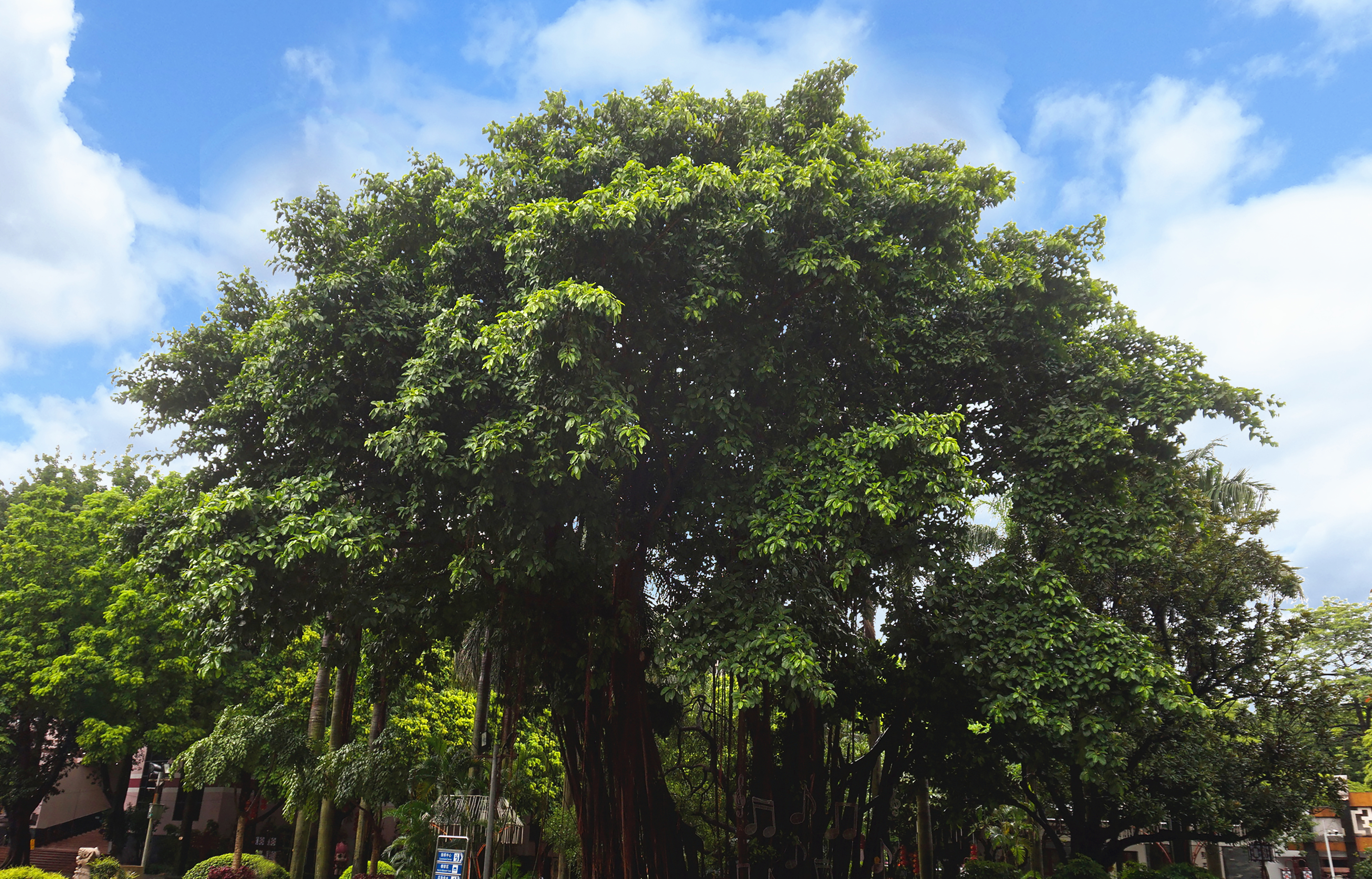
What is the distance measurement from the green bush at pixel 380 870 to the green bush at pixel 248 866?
128cm

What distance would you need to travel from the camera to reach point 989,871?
16.1 m

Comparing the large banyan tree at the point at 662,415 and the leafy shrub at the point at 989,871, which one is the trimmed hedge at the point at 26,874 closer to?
the large banyan tree at the point at 662,415

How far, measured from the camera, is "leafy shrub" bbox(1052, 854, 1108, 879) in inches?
509

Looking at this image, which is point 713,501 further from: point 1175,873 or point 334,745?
point 1175,873

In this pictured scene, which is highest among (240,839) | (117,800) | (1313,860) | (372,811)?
(372,811)

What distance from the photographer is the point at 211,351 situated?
10297 millimetres

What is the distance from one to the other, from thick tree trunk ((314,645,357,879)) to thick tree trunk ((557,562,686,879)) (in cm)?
386

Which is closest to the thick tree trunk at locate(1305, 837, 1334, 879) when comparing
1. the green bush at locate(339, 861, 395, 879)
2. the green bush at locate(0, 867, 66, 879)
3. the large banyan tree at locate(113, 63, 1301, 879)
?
the large banyan tree at locate(113, 63, 1301, 879)

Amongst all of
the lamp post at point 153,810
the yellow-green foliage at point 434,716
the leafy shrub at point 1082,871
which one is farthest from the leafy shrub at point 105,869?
the leafy shrub at point 1082,871

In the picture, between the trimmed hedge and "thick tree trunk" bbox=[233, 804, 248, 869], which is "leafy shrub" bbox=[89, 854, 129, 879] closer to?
the trimmed hedge

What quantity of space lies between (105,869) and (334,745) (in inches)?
283

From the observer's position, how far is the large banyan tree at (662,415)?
24.8 feet

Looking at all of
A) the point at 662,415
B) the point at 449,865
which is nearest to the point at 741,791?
the point at 449,865

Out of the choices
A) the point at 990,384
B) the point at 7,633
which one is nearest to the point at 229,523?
the point at 990,384
